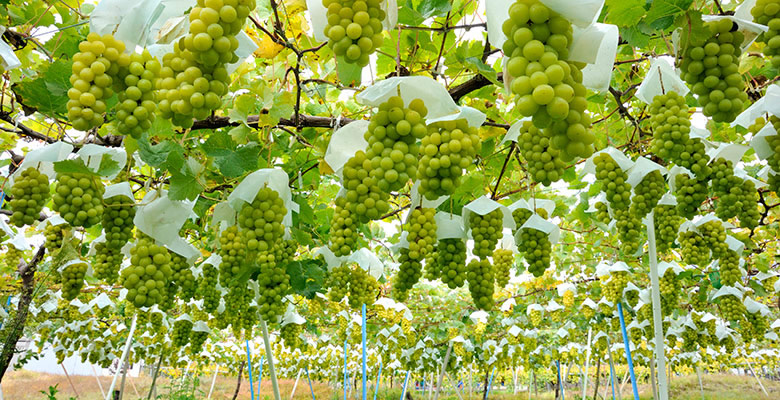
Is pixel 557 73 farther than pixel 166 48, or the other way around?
pixel 166 48

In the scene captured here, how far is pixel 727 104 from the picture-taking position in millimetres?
1071

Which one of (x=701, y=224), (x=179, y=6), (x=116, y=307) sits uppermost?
(x=701, y=224)

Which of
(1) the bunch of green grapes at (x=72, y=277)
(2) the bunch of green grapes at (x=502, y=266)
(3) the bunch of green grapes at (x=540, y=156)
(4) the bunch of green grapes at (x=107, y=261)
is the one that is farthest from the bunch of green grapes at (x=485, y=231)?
(1) the bunch of green grapes at (x=72, y=277)

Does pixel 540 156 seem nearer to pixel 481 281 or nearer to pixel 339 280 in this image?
pixel 481 281

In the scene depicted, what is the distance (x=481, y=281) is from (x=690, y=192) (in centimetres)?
103

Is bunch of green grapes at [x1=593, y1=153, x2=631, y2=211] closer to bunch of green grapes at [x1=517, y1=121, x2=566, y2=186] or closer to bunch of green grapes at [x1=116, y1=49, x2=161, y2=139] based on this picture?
bunch of green grapes at [x1=517, y1=121, x2=566, y2=186]

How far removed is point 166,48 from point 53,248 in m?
2.26

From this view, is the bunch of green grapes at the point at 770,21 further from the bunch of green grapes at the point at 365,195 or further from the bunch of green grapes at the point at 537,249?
the bunch of green grapes at the point at 537,249

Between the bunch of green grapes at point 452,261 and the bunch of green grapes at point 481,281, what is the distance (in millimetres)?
63

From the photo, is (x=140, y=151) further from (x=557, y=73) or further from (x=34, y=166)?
(x=557, y=73)

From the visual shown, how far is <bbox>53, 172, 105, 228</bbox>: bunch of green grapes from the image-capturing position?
61.9 inches

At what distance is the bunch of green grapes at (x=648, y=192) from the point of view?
2.18m

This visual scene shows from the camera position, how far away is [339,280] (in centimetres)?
351

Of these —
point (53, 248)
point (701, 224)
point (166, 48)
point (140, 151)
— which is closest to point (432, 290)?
point (701, 224)
